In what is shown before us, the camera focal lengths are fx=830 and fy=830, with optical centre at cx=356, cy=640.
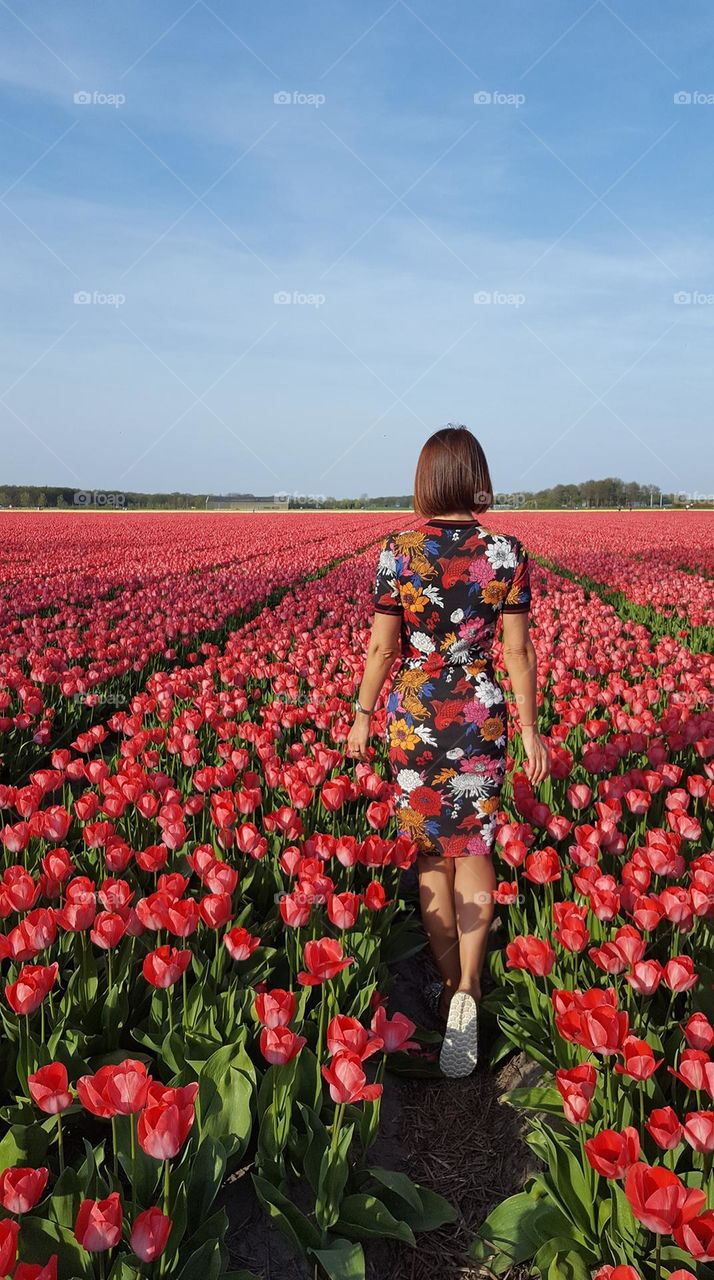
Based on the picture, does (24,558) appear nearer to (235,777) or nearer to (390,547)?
(235,777)

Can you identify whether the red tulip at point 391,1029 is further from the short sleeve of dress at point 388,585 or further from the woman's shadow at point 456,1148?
the short sleeve of dress at point 388,585

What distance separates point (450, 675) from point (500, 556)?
435 millimetres

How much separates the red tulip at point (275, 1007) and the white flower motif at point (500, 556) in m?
1.45

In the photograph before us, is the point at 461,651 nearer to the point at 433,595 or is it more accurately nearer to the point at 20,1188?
the point at 433,595

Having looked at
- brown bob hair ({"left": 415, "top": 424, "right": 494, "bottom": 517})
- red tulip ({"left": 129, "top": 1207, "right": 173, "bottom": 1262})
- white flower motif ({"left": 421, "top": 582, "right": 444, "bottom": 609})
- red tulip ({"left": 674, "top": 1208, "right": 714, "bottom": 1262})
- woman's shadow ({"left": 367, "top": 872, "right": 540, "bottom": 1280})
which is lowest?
woman's shadow ({"left": 367, "top": 872, "right": 540, "bottom": 1280})

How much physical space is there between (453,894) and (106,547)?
2112 cm

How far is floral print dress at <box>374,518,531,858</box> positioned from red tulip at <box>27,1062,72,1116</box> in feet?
4.78

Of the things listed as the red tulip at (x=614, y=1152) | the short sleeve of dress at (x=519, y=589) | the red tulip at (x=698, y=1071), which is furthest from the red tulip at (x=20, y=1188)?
the short sleeve of dress at (x=519, y=589)

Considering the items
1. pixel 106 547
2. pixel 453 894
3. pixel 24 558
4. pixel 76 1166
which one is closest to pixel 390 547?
pixel 453 894

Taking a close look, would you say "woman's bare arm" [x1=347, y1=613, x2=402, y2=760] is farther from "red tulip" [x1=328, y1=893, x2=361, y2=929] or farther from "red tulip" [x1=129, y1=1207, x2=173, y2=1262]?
Answer: "red tulip" [x1=129, y1=1207, x2=173, y2=1262]

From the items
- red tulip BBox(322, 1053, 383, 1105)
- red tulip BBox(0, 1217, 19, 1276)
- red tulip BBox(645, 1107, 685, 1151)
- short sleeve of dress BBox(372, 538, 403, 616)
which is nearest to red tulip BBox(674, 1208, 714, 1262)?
red tulip BBox(645, 1107, 685, 1151)

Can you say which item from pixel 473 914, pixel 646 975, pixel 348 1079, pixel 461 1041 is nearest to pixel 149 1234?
pixel 348 1079

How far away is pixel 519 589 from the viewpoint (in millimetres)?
2721

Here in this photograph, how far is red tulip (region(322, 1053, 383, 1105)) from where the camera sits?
168 centimetres
